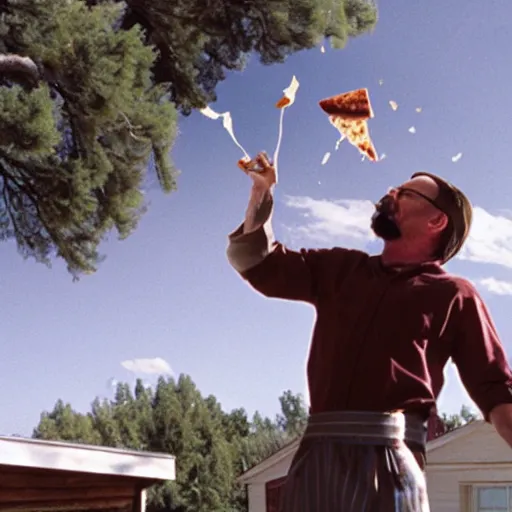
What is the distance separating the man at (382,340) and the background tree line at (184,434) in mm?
17451

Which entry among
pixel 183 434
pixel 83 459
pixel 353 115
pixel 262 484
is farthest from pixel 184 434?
pixel 353 115

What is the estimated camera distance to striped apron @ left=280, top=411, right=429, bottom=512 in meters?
1.15

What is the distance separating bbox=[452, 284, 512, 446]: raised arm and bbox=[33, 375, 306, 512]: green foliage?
17621 mm

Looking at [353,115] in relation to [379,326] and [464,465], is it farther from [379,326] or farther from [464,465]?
[464,465]

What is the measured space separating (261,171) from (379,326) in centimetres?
27

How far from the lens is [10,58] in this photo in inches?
264

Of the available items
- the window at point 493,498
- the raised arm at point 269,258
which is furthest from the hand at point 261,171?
the window at point 493,498

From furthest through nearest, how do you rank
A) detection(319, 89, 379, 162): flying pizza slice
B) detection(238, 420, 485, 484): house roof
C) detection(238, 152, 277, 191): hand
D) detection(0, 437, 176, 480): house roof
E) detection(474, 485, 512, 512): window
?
detection(238, 420, 485, 484): house roof → detection(474, 485, 512, 512): window → detection(0, 437, 176, 480): house roof → detection(319, 89, 379, 162): flying pizza slice → detection(238, 152, 277, 191): hand

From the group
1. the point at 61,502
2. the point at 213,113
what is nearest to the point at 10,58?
the point at 61,502

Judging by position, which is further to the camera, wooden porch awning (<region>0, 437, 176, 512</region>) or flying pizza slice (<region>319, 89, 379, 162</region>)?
wooden porch awning (<region>0, 437, 176, 512</region>)

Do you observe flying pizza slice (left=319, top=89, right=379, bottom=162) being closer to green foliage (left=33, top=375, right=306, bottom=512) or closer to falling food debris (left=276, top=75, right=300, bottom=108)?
falling food debris (left=276, top=75, right=300, bottom=108)

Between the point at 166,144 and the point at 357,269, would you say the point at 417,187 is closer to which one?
the point at 357,269

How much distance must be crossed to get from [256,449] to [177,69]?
1305 cm

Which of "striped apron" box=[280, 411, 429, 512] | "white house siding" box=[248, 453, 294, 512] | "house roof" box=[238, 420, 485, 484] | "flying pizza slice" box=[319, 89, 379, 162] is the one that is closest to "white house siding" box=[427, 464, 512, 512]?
"house roof" box=[238, 420, 485, 484]
